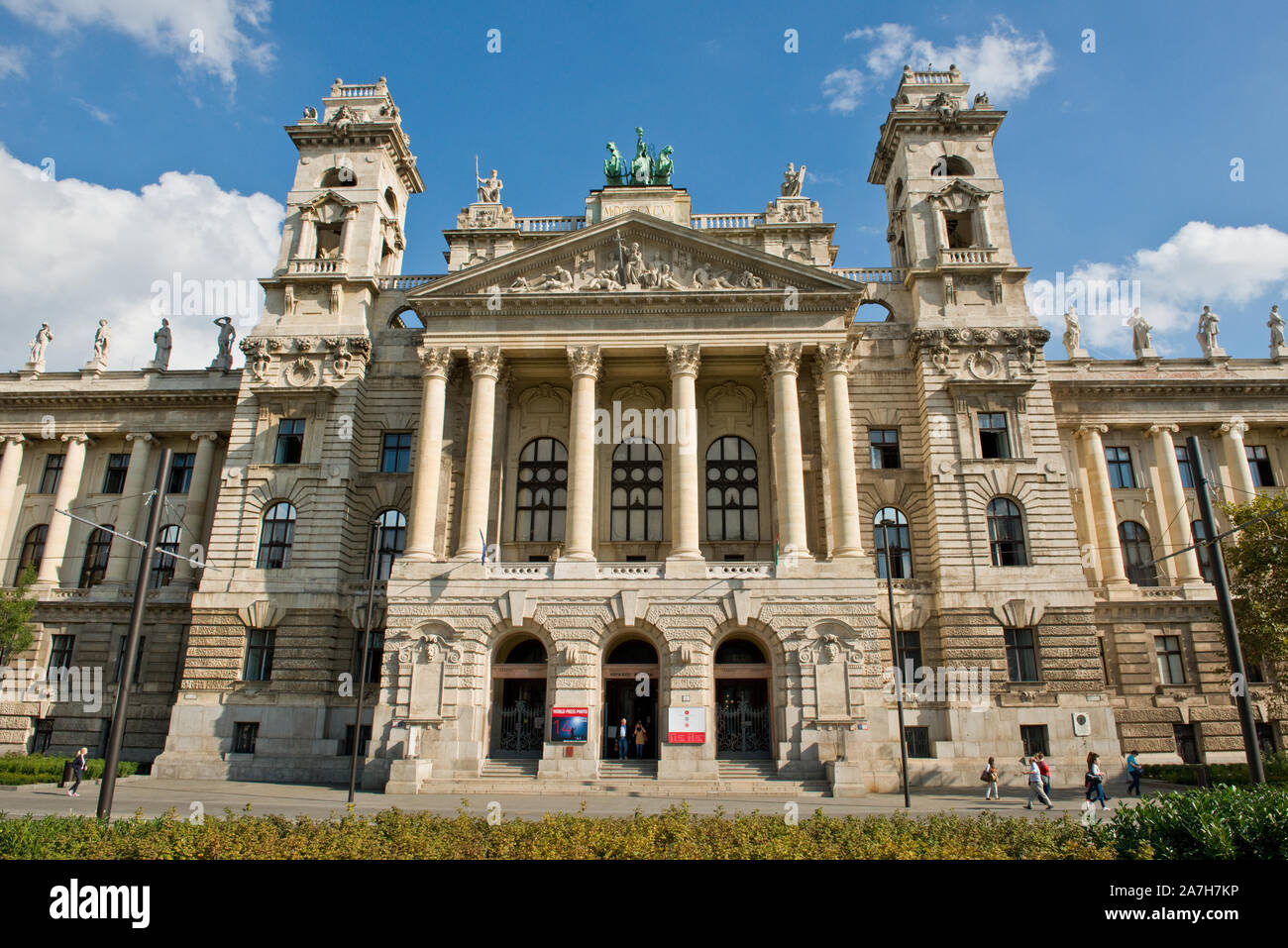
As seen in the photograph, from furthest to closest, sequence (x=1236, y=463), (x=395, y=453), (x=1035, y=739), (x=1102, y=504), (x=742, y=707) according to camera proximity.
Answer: (x=1236, y=463), (x=1102, y=504), (x=395, y=453), (x=1035, y=739), (x=742, y=707)

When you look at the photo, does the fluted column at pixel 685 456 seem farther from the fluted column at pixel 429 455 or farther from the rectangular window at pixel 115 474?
the rectangular window at pixel 115 474

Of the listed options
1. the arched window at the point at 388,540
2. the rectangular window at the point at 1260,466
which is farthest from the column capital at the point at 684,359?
the rectangular window at the point at 1260,466

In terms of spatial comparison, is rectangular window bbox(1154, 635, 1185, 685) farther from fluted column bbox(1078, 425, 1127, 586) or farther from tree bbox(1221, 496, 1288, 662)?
tree bbox(1221, 496, 1288, 662)

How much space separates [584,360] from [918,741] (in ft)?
73.8

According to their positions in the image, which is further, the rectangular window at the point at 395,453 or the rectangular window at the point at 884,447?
the rectangular window at the point at 395,453

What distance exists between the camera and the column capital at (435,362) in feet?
124

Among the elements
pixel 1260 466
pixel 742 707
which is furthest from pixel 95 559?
pixel 1260 466

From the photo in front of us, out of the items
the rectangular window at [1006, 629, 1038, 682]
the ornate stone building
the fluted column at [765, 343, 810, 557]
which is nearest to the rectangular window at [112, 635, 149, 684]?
the ornate stone building

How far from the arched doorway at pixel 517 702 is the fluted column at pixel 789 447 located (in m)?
12.0

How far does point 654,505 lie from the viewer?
4038 centimetres

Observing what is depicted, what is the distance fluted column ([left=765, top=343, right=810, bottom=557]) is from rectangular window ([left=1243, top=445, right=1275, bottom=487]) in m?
27.2

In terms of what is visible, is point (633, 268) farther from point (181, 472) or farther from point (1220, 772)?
point (1220, 772)
